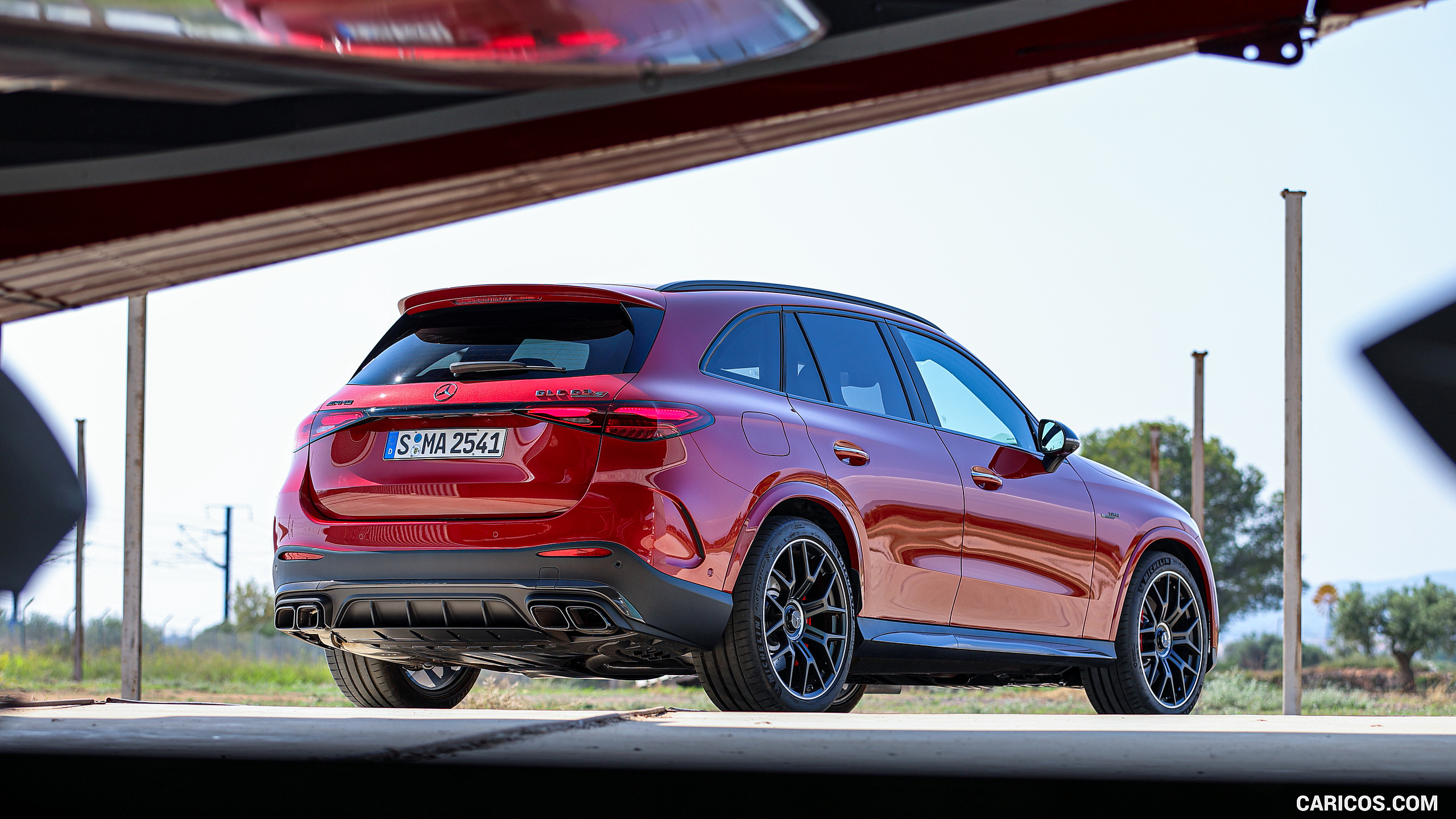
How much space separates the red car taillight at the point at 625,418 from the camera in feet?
17.7

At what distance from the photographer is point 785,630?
593cm

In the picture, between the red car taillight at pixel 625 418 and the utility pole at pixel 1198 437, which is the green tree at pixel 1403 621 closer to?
the utility pole at pixel 1198 437

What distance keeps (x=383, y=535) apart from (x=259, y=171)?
4693 millimetres

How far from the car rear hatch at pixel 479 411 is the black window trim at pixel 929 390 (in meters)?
1.59

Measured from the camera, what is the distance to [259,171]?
949cm

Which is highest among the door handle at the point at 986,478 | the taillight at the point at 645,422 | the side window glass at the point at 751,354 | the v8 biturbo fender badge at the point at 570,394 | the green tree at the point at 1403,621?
the side window glass at the point at 751,354

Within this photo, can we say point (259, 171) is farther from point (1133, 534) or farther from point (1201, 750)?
point (1201, 750)

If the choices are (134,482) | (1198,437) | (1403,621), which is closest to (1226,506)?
(1403,621)

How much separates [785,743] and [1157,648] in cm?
446

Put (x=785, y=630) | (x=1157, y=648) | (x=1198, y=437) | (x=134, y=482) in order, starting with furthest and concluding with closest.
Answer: (x=1198, y=437), (x=134, y=482), (x=1157, y=648), (x=785, y=630)

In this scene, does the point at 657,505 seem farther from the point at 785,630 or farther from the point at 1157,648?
the point at 1157,648

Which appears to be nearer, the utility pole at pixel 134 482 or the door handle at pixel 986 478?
the door handle at pixel 986 478

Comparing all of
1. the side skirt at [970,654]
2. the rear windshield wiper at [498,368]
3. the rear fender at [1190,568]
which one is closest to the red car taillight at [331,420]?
the rear windshield wiper at [498,368]

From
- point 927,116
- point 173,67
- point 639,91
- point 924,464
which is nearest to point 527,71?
point 639,91
